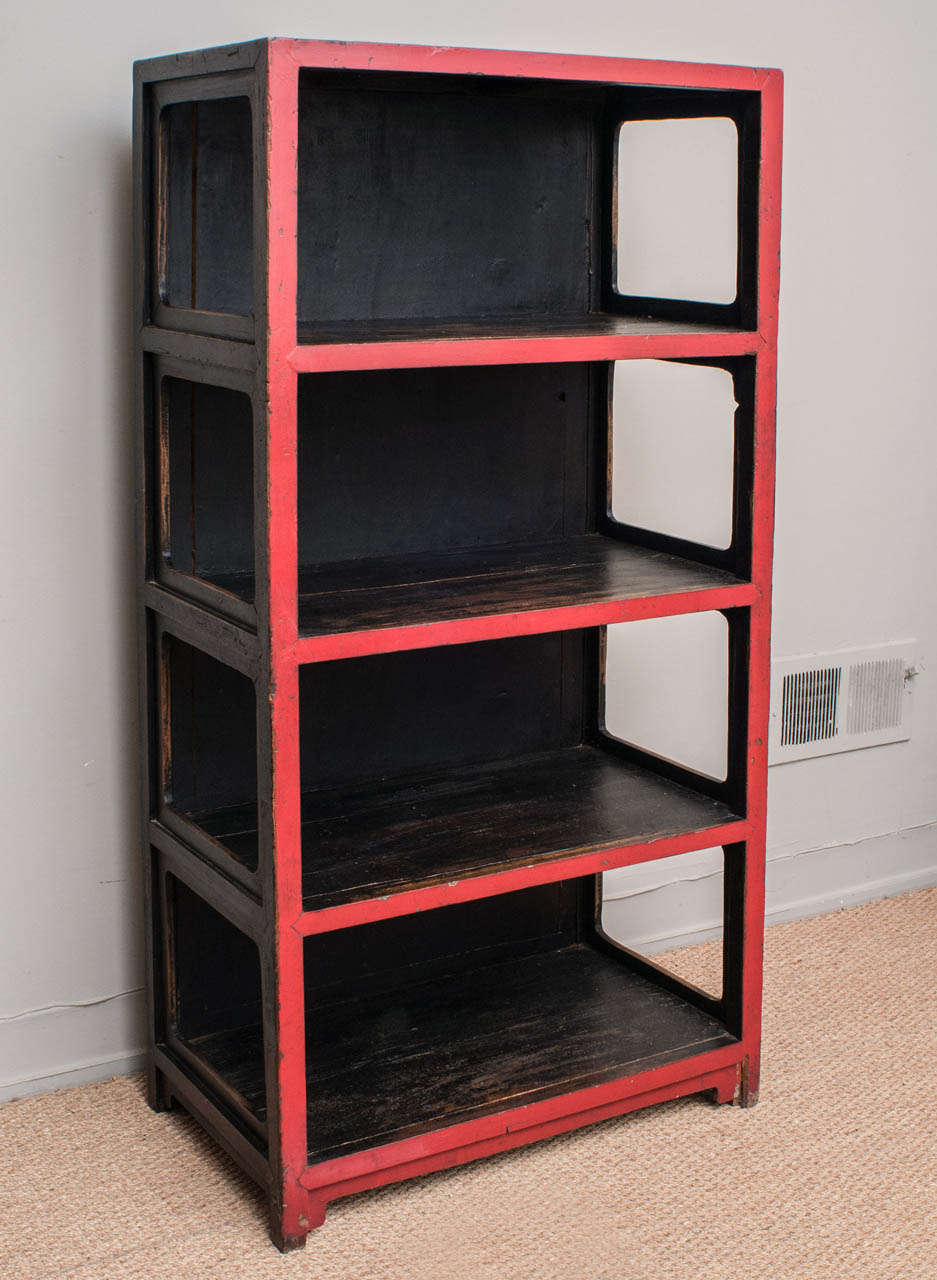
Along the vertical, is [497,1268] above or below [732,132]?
below

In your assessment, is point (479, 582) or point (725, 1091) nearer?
point (479, 582)

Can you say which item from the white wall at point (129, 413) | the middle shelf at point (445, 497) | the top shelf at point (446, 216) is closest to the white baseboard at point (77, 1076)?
the white wall at point (129, 413)

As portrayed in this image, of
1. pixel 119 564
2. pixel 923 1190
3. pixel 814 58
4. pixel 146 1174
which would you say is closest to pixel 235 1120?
pixel 146 1174

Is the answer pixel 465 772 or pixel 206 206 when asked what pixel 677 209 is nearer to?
pixel 206 206

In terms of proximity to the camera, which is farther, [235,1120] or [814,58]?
[814,58]

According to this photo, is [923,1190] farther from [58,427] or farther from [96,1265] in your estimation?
[58,427]

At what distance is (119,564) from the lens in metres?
2.14

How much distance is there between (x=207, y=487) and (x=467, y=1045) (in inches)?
33.8

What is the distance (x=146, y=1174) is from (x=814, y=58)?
6.57 feet

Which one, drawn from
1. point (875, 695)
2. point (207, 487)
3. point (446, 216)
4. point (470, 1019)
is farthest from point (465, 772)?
point (875, 695)

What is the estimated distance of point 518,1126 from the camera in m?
2.03

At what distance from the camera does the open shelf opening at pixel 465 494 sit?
2.05 m

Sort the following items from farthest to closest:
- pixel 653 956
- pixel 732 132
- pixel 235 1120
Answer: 1. pixel 653 956
2. pixel 732 132
3. pixel 235 1120

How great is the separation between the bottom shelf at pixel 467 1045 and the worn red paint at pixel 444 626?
1.4 inches
